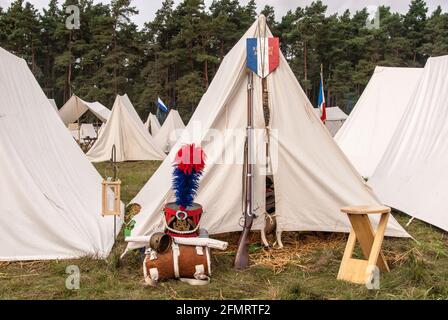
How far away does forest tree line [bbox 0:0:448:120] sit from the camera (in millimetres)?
27641

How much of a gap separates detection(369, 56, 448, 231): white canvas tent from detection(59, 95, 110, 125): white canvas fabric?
11.0 metres

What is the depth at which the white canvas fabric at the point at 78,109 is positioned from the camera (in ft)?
48.6

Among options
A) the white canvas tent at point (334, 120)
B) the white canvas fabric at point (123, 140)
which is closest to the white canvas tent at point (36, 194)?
the white canvas fabric at point (123, 140)

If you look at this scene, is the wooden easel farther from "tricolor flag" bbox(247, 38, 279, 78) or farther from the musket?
"tricolor flag" bbox(247, 38, 279, 78)

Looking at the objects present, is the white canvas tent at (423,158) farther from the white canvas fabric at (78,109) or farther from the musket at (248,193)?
the white canvas fabric at (78,109)

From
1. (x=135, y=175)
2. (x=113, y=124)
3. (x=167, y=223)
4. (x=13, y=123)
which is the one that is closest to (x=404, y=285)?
(x=167, y=223)

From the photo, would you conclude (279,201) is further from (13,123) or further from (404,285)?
(13,123)

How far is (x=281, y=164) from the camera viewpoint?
3824 mm

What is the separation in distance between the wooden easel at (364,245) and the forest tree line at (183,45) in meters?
23.4

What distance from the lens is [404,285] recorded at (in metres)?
2.84

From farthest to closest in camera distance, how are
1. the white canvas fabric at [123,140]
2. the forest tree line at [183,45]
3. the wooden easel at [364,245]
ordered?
the forest tree line at [183,45]
the white canvas fabric at [123,140]
the wooden easel at [364,245]

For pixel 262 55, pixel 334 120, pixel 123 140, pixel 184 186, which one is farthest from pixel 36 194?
pixel 334 120

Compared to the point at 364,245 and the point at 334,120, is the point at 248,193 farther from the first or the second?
the point at 334,120

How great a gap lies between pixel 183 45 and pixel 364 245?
2707 centimetres
